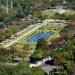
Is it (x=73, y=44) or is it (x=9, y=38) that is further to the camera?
(x=9, y=38)

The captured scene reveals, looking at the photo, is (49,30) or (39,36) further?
(49,30)

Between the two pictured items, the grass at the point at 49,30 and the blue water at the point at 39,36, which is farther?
the blue water at the point at 39,36

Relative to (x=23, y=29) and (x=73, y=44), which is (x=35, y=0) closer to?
(x=23, y=29)

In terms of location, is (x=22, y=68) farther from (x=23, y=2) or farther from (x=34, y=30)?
(x=23, y=2)

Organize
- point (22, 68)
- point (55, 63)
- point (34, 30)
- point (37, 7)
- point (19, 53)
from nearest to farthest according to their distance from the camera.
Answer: point (22, 68), point (55, 63), point (19, 53), point (34, 30), point (37, 7)

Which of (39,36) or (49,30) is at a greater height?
(39,36)

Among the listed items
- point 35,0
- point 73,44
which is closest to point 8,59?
point 73,44

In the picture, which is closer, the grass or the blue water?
the grass

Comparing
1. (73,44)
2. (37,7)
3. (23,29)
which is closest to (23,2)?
(37,7)

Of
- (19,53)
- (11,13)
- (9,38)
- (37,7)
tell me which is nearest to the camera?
(19,53)
